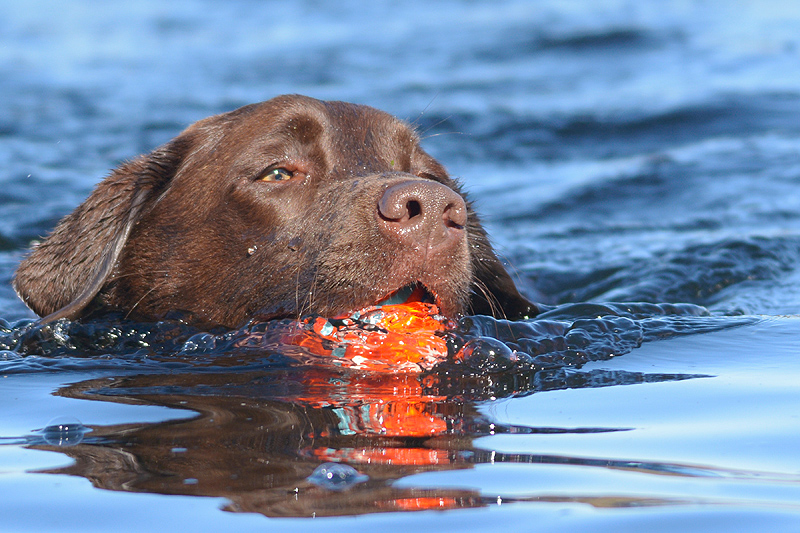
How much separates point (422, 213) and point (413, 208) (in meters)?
0.05

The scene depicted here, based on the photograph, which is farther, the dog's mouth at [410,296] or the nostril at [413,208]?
the dog's mouth at [410,296]

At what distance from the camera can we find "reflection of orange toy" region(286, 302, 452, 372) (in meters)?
3.91

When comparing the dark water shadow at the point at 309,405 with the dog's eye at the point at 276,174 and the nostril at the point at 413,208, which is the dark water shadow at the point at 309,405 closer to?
the nostril at the point at 413,208

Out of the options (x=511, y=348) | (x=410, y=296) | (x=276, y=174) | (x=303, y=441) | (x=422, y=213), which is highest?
(x=276, y=174)

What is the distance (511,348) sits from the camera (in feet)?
13.9

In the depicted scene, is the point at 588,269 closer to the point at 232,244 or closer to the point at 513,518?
the point at 232,244

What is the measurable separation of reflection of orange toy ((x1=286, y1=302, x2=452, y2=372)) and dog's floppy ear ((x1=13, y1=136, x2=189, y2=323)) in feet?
3.87

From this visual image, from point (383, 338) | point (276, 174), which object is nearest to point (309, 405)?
point (383, 338)

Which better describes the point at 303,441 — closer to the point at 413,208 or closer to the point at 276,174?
the point at 413,208

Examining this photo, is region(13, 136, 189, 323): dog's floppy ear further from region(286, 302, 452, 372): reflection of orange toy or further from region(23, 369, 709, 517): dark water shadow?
region(286, 302, 452, 372): reflection of orange toy

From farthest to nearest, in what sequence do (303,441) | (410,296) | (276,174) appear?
(276,174)
(410,296)
(303,441)

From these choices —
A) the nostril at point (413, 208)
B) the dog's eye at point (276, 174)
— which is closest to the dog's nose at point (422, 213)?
the nostril at point (413, 208)

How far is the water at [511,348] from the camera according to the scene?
97.1 inches

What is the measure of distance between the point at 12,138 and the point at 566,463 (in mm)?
10959
